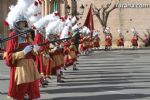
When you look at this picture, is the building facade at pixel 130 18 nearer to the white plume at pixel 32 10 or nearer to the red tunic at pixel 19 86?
the white plume at pixel 32 10

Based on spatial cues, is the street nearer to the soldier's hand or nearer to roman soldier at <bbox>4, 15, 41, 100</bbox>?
roman soldier at <bbox>4, 15, 41, 100</bbox>

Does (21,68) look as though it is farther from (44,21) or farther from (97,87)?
(97,87)

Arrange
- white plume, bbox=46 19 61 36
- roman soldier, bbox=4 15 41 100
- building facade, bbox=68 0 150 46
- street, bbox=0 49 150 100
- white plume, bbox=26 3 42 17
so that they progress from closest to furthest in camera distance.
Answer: roman soldier, bbox=4 15 41 100
white plume, bbox=26 3 42 17
street, bbox=0 49 150 100
white plume, bbox=46 19 61 36
building facade, bbox=68 0 150 46

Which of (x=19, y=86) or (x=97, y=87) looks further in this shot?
(x=97, y=87)

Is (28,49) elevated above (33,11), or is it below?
below

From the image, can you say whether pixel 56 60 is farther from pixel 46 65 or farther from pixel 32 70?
pixel 32 70

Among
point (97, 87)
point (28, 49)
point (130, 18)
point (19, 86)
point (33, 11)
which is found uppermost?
point (130, 18)

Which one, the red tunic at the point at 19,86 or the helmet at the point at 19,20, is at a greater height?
the helmet at the point at 19,20

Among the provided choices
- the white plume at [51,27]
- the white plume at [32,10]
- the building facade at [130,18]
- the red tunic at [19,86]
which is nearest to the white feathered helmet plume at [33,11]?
the white plume at [32,10]

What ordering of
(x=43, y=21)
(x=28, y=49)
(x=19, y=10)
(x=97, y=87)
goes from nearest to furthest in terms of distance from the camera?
(x=28, y=49) → (x=19, y=10) → (x=43, y=21) → (x=97, y=87)

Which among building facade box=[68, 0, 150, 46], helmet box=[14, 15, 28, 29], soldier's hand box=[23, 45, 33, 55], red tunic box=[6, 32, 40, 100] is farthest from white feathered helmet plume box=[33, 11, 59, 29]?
building facade box=[68, 0, 150, 46]

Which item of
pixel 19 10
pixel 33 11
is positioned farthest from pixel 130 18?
pixel 19 10

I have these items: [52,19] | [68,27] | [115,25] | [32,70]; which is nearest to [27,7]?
[32,70]

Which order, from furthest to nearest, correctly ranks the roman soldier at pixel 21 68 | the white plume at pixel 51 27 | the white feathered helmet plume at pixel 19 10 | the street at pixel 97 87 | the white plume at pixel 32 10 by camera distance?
the white plume at pixel 51 27, the street at pixel 97 87, the white plume at pixel 32 10, the white feathered helmet plume at pixel 19 10, the roman soldier at pixel 21 68
